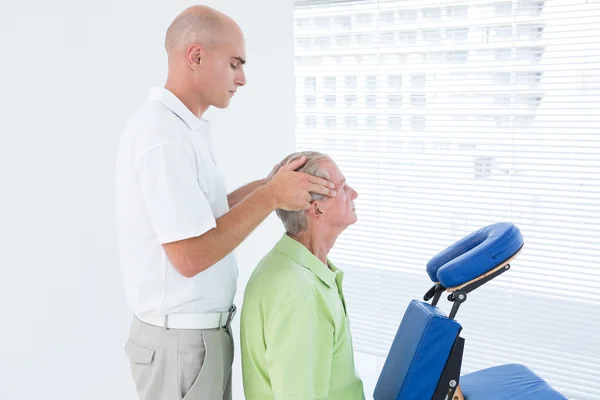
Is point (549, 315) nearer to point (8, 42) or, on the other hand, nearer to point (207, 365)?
point (207, 365)

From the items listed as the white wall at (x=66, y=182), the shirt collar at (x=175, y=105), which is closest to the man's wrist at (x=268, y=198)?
the shirt collar at (x=175, y=105)

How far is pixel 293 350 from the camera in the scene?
6.05ft

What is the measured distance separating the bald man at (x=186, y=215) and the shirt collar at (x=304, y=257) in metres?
0.16

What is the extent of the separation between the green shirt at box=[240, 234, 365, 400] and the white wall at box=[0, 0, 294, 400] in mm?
1045

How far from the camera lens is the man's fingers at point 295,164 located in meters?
2.00

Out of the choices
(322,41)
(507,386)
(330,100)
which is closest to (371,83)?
(330,100)

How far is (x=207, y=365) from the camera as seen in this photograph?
6.71 ft

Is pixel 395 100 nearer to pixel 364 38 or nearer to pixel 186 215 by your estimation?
pixel 364 38

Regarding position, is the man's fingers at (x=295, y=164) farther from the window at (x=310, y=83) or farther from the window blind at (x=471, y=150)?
the window at (x=310, y=83)

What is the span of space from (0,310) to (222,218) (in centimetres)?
116

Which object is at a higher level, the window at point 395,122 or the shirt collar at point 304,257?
the window at point 395,122

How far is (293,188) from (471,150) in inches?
72.0

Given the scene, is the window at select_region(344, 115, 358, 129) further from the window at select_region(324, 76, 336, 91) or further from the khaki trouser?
the khaki trouser

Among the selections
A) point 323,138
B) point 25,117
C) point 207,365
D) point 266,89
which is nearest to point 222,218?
point 207,365
